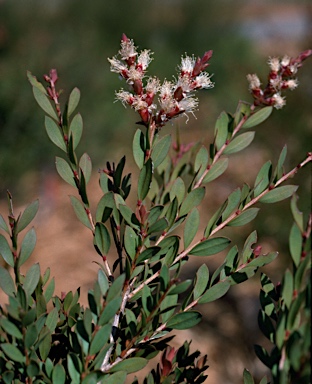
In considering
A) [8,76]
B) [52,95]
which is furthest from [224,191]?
[52,95]

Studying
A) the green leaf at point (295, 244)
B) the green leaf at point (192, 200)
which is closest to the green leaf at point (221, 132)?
the green leaf at point (192, 200)

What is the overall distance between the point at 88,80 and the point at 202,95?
5.89 ft

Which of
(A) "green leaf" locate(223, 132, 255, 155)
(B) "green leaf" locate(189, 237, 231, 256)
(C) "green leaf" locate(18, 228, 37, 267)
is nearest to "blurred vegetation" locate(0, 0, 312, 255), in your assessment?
(A) "green leaf" locate(223, 132, 255, 155)

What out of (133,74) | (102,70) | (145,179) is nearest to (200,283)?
(145,179)

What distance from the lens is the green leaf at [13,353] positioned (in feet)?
1.74

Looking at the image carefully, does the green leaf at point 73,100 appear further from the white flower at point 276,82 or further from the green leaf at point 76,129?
the white flower at point 276,82

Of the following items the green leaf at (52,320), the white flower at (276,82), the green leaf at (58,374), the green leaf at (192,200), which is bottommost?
the green leaf at (58,374)

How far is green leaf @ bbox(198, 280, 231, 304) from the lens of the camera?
2.00 feet

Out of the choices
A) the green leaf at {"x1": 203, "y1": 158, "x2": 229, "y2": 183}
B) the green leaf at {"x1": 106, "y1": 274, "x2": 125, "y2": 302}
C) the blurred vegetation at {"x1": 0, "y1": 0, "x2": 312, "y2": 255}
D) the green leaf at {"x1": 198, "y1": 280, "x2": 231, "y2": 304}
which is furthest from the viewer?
the blurred vegetation at {"x1": 0, "y1": 0, "x2": 312, "y2": 255}

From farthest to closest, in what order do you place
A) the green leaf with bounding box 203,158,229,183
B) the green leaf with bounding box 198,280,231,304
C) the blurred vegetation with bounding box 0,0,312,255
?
1. the blurred vegetation with bounding box 0,0,312,255
2. the green leaf with bounding box 203,158,229,183
3. the green leaf with bounding box 198,280,231,304

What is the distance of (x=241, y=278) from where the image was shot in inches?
25.1

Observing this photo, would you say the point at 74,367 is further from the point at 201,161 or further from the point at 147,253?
the point at 201,161

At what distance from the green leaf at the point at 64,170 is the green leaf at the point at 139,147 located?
9 centimetres

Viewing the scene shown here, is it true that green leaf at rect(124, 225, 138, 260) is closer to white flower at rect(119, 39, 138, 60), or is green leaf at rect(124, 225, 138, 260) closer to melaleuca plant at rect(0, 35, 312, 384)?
melaleuca plant at rect(0, 35, 312, 384)
